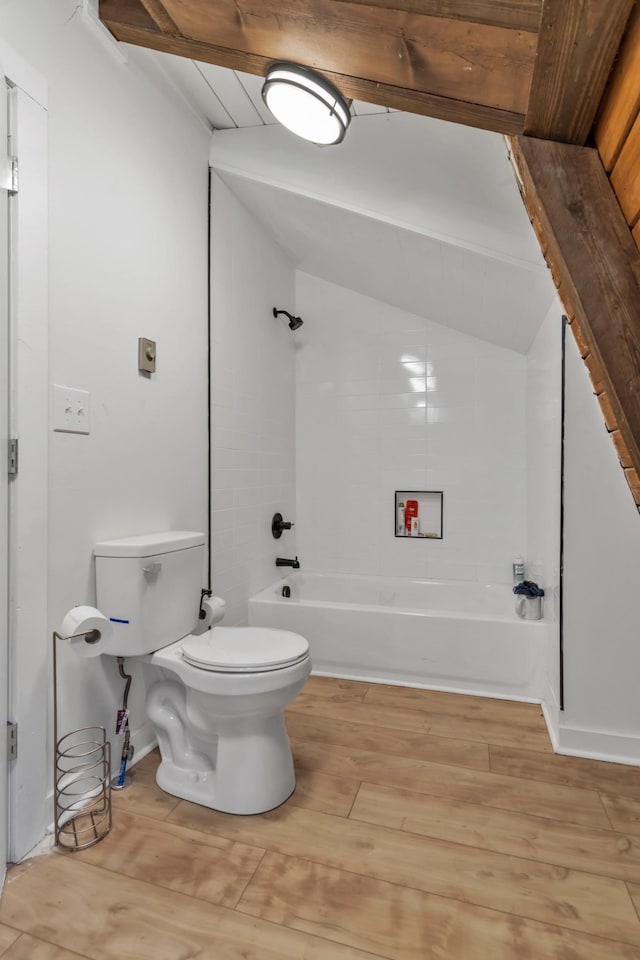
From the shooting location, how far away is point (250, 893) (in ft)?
4.16

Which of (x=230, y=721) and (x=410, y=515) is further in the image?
(x=410, y=515)

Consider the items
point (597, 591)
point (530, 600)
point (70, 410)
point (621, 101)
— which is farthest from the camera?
point (530, 600)

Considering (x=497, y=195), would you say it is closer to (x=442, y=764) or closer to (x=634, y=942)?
(x=442, y=764)

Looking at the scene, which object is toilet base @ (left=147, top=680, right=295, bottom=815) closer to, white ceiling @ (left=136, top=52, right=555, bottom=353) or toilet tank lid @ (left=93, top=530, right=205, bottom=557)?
toilet tank lid @ (left=93, top=530, right=205, bottom=557)

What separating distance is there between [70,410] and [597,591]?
6.17 ft

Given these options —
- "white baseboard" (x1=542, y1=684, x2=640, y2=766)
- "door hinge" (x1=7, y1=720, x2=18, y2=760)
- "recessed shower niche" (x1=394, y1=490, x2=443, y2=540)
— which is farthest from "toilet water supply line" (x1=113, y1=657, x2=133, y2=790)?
"recessed shower niche" (x1=394, y1=490, x2=443, y2=540)

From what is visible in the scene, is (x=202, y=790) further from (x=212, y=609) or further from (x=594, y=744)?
(x=594, y=744)

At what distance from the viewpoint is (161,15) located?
94 cm

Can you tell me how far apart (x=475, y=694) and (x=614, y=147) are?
2335mm

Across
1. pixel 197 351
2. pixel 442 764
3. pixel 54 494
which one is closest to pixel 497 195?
pixel 197 351

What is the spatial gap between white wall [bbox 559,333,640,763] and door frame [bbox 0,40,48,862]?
1.74 m

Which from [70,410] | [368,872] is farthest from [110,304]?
[368,872]

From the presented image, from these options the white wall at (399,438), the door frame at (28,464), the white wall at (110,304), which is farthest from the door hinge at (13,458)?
the white wall at (399,438)

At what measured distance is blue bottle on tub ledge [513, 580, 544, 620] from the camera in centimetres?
244
